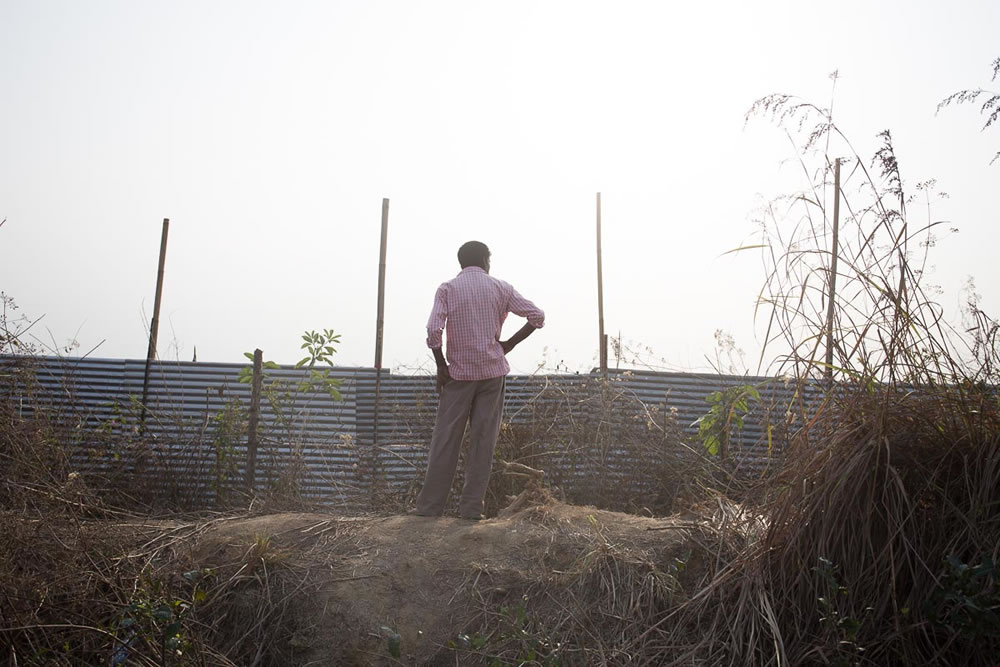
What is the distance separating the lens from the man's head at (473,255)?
5371 millimetres

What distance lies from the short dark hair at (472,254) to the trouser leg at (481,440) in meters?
0.73

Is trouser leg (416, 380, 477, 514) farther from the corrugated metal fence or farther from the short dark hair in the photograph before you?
the corrugated metal fence

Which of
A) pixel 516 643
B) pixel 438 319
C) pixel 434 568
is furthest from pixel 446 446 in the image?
pixel 516 643

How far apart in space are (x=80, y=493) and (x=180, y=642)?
1.53 meters

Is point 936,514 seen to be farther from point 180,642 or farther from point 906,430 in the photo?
point 180,642

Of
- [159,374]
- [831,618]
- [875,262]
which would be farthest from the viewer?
[159,374]

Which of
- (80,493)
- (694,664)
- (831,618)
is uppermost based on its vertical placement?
(80,493)

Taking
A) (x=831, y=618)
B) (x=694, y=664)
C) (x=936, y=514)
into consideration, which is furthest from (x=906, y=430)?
(x=694, y=664)

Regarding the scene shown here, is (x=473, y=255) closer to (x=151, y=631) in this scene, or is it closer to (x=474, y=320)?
(x=474, y=320)

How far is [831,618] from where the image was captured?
9.75 ft

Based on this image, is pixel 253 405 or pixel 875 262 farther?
pixel 253 405

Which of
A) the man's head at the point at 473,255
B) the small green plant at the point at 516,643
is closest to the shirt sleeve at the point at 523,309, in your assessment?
the man's head at the point at 473,255

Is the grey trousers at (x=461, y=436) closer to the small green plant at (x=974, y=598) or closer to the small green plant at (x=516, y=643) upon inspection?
the small green plant at (x=516, y=643)

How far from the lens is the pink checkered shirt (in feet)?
16.9
